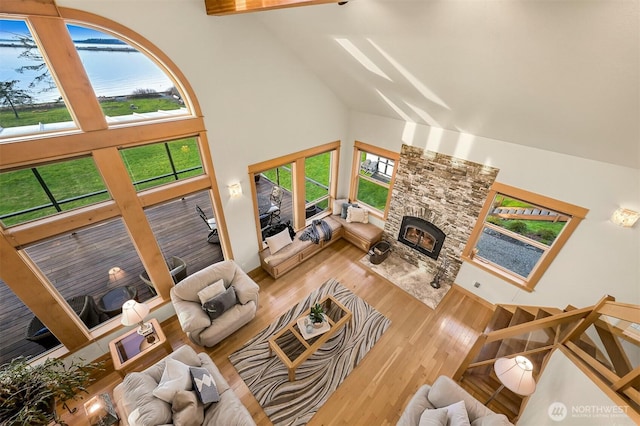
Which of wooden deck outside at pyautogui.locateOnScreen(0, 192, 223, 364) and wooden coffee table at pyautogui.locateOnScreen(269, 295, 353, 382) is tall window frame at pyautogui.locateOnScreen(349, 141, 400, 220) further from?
wooden deck outside at pyautogui.locateOnScreen(0, 192, 223, 364)

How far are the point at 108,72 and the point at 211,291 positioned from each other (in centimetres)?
332

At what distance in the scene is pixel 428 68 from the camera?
3107 millimetres

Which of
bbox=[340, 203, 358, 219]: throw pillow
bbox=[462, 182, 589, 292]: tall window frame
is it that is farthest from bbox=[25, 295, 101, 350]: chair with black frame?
bbox=[462, 182, 589, 292]: tall window frame

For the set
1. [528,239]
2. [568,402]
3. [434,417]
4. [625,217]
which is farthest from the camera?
[528,239]

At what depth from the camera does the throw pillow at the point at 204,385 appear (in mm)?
2954

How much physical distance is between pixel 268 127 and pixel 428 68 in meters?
2.71

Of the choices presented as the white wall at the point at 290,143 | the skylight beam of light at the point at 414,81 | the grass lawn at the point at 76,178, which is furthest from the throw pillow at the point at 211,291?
the skylight beam of light at the point at 414,81

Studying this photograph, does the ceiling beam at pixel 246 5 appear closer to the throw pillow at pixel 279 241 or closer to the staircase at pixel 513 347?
the throw pillow at pixel 279 241

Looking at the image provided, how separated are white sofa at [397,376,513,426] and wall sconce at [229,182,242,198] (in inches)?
158

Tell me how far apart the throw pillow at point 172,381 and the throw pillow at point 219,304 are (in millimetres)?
890

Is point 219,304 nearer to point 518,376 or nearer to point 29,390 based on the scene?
point 29,390

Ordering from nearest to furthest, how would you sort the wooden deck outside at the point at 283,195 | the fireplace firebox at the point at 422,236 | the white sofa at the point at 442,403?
the white sofa at the point at 442,403, the fireplace firebox at the point at 422,236, the wooden deck outside at the point at 283,195

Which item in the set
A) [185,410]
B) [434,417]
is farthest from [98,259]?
[434,417]

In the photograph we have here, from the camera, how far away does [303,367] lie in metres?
3.93
